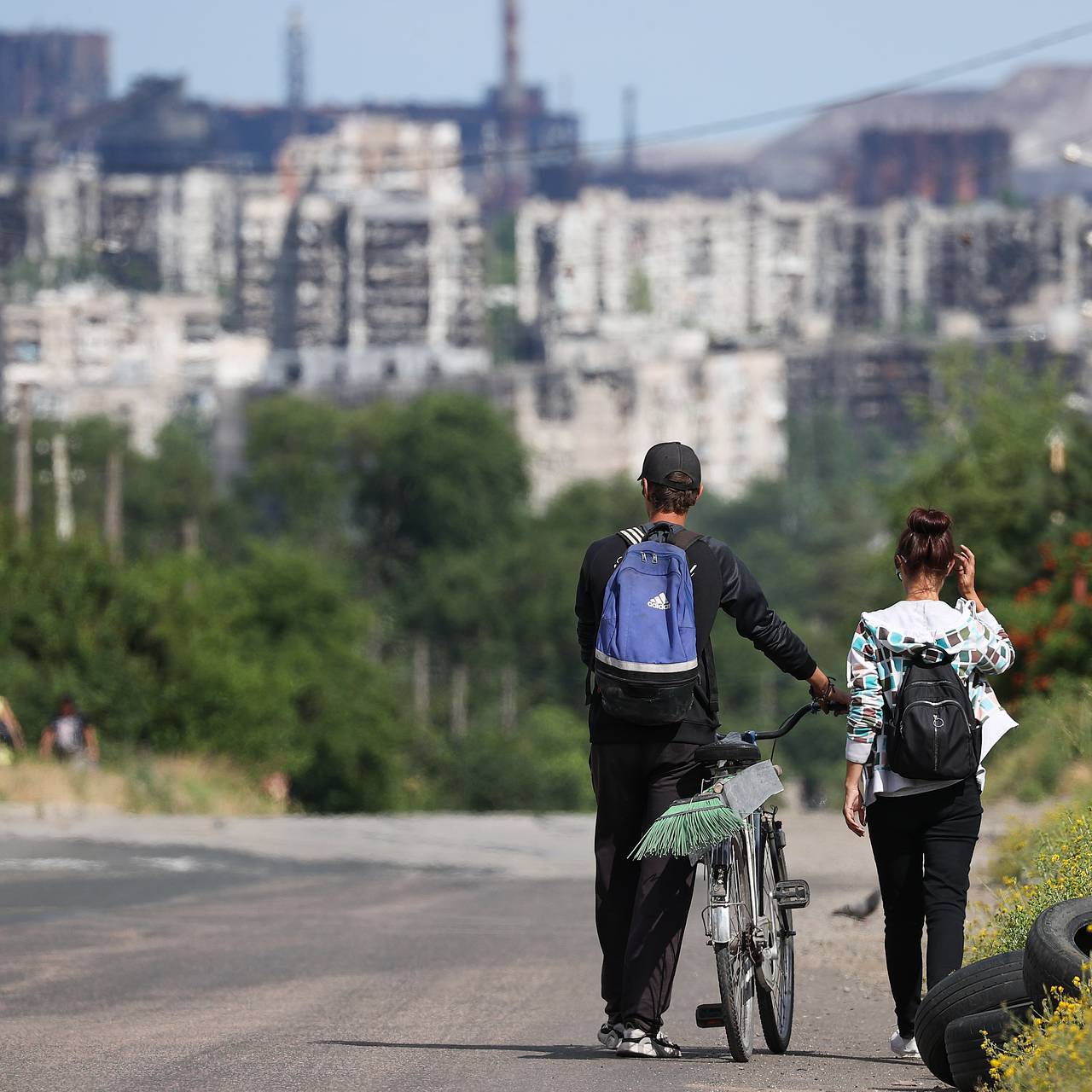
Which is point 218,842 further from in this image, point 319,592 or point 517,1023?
point 319,592

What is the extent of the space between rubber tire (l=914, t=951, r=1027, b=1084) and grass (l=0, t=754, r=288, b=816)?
57.9ft

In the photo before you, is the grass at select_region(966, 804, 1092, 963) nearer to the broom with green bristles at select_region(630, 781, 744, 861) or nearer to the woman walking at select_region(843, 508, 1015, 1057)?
the woman walking at select_region(843, 508, 1015, 1057)

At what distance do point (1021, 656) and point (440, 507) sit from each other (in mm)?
68475

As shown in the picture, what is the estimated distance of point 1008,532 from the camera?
44188 mm

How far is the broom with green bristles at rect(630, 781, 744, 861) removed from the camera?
8.06 metres

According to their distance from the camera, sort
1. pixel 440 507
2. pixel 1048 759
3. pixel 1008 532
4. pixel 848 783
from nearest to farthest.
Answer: pixel 848 783 → pixel 1048 759 → pixel 1008 532 → pixel 440 507

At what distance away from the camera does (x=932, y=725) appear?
8.04 m

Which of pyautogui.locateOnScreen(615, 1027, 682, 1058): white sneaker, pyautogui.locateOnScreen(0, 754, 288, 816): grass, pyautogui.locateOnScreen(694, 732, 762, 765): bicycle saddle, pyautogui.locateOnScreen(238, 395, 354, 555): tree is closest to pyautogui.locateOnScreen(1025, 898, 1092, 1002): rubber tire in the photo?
pyautogui.locateOnScreen(694, 732, 762, 765): bicycle saddle

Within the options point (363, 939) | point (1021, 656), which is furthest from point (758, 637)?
point (1021, 656)

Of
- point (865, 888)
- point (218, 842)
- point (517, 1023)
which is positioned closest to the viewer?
point (517, 1023)

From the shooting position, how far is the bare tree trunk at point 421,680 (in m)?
89.2

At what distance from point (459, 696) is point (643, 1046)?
278 feet

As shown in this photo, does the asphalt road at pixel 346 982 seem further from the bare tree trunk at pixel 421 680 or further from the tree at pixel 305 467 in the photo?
the tree at pixel 305 467

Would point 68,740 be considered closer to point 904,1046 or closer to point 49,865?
point 49,865
